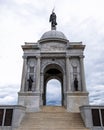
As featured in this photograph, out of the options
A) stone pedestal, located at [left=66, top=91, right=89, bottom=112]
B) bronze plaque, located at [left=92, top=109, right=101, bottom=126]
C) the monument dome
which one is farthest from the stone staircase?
the monument dome

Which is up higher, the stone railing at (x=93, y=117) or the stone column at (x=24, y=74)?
the stone column at (x=24, y=74)

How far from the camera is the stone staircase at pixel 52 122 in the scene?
14311 millimetres

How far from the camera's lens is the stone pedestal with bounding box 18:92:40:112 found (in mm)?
21902

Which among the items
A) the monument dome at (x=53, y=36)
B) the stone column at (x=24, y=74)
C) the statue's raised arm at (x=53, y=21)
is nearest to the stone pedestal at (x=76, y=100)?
the stone column at (x=24, y=74)

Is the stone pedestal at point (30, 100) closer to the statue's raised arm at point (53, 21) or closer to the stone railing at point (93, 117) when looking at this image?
the stone railing at point (93, 117)

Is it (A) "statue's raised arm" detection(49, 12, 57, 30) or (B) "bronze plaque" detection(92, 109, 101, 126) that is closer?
(B) "bronze plaque" detection(92, 109, 101, 126)

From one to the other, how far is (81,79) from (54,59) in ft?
16.6

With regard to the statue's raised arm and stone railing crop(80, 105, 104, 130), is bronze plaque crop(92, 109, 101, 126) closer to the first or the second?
stone railing crop(80, 105, 104, 130)

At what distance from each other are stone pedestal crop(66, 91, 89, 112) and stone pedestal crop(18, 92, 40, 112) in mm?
4040

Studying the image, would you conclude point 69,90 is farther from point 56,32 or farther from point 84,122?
point 56,32

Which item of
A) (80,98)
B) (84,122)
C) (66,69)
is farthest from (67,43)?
(84,122)

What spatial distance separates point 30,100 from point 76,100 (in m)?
6.06

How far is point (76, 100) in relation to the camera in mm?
22000

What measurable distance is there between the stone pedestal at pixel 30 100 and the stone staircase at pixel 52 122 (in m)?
4.50
